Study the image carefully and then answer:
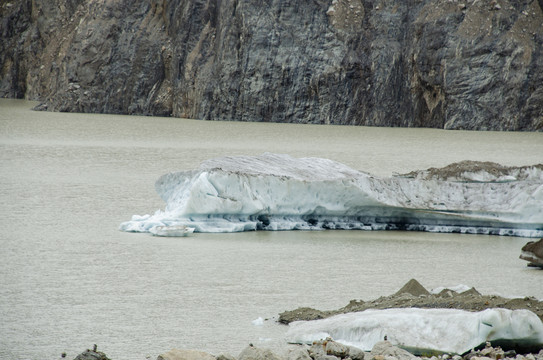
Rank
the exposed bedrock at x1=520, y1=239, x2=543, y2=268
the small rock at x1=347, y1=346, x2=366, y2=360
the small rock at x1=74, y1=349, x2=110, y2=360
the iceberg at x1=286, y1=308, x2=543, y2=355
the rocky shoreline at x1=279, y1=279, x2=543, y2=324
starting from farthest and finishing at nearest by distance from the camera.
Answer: the exposed bedrock at x1=520, y1=239, x2=543, y2=268
the rocky shoreline at x1=279, y1=279, x2=543, y2=324
the iceberg at x1=286, y1=308, x2=543, y2=355
the small rock at x1=347, y1=346, x2=366, y2=360
the small rock at x1=74, y1=349, x2=110, y2=360

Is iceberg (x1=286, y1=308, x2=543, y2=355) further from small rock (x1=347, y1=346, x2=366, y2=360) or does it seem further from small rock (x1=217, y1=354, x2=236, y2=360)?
small rock (x1=217, y1=354, x2=236, y2=360)

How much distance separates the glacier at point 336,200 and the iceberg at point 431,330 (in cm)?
492

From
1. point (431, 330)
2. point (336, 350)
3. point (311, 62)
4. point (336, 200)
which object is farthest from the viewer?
point (311, 62)

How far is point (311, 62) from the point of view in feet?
162

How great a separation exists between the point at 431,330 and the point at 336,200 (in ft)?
18.8

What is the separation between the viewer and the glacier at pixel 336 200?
1103 centimetres

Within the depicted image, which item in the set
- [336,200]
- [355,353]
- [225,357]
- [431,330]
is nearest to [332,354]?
[355,353]

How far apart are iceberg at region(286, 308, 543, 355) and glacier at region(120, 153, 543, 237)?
4.92 meters

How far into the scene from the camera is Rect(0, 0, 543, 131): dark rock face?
44.4 m

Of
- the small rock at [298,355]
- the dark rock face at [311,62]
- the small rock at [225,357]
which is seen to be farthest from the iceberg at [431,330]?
the dark rock face at [311,62]

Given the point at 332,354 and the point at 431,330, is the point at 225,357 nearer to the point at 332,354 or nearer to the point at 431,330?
the point at 332,354

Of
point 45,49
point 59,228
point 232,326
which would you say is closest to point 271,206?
point 59,228

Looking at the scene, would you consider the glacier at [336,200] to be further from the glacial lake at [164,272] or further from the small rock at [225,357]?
the small rock at [225,357]

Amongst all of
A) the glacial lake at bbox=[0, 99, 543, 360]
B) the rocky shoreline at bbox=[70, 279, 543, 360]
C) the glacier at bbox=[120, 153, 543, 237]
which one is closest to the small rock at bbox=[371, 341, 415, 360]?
the rocky shoreline at bbox=[70, 279, 543, 360]
